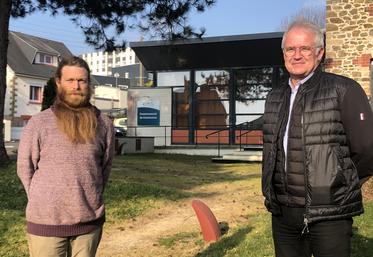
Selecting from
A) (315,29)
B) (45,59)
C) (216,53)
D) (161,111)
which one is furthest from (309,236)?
(45,59)

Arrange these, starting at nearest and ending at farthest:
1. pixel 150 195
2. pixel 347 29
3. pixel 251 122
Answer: pixel 150 195 → pixel 347 29 → pixel 251 122

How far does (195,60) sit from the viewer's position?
87.6 ft

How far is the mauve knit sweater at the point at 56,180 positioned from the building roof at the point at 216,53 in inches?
832

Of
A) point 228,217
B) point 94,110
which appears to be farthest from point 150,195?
point 94,110

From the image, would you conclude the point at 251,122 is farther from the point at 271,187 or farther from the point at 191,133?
the point at 271,187

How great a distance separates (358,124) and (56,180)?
6.01 feet

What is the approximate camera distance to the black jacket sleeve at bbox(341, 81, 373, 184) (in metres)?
3.01

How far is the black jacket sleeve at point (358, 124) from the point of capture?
3012 millimetres

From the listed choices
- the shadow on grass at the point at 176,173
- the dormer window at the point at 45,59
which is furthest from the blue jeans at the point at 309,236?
the dormer window at the point at 45,59

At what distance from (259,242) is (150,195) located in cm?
389

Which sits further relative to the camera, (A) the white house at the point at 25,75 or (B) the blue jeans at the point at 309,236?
(A) the white house at the point at 25,75

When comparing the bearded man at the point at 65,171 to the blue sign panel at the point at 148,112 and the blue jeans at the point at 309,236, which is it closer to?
A: the blue jeans at the point at 309,236

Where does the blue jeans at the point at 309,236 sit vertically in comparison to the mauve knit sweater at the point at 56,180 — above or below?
below

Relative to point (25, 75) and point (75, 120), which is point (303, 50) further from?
point (25, 75)
